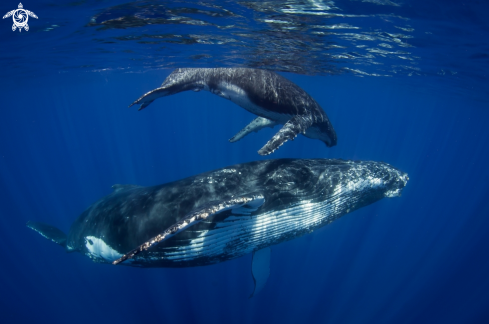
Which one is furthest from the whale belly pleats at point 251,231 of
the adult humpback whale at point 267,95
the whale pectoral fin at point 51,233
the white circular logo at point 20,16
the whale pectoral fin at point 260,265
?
the white circular logo at point 20,16

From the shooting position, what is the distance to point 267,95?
6.88 metres

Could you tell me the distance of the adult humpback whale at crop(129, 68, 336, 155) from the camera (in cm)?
654

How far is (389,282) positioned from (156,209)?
19.8 metres

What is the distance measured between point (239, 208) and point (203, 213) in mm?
829

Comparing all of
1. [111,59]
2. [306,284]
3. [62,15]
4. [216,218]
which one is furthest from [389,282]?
[111,59]

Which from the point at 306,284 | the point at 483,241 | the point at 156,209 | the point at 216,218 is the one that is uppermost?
the point at 216,218

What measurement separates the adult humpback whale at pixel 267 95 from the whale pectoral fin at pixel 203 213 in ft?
6.45

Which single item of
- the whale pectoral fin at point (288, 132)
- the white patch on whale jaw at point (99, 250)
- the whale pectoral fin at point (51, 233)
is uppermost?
the whale pectoral fin at point (288, 132)

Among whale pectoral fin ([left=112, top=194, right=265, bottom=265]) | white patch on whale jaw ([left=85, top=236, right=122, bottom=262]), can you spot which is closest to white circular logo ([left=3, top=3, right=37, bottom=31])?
white patch on whale jaw ([left=85, top=236, right=122, bottom=262])

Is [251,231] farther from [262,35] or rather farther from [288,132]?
[262,35]

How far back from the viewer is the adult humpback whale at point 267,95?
654 cm

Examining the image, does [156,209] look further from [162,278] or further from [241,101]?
[162,278]

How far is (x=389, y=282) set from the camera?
18.8 metres

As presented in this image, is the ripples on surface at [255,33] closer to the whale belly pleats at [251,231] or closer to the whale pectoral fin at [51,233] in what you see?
the whale belly pleats at [251,231]
